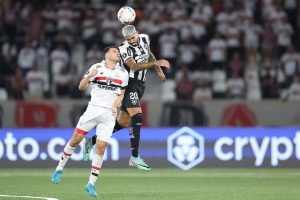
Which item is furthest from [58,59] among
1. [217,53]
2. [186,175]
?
[186,175]

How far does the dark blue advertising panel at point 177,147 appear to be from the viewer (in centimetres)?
1852

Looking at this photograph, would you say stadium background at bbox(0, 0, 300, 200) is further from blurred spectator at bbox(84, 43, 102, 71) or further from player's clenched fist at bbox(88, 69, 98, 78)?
player's clenched fist at bbox(88, 69, 98, 78)

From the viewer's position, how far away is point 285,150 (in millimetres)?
18469

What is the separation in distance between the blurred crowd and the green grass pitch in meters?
5.69

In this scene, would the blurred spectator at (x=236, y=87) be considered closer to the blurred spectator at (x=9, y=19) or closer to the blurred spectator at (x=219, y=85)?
the blurred spectator at (x=219, y=85)

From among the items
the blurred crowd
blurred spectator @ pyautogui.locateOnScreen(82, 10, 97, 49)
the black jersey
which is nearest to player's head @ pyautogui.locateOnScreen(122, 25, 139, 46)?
the black jersey

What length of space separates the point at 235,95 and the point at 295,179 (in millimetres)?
7528

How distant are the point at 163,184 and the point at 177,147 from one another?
371 cm

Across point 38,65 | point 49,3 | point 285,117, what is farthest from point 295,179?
point 49,3

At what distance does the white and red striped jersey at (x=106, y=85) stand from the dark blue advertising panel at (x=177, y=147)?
5372 millimetres

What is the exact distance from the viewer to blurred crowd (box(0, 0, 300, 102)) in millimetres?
23641

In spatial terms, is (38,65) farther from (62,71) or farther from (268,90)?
(268,90)

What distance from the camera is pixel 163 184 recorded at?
15023mm

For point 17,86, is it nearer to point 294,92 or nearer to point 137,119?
point 294,92
